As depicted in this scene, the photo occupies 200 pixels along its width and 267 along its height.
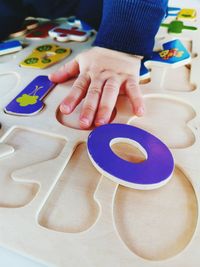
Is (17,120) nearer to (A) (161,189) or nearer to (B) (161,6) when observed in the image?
(A) (161,189)

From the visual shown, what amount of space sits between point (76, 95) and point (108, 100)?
2.2 inches

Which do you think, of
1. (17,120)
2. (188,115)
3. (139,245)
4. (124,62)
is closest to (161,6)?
(124,62)

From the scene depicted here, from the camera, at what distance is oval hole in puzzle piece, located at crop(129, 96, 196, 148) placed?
42 centimetres

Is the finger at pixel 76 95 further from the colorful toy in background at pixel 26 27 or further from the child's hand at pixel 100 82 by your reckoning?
the colorful toy in background at pixel 26 27

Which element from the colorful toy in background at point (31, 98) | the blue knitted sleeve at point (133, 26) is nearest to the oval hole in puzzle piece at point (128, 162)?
the colorful toy in background at point (31, 98)


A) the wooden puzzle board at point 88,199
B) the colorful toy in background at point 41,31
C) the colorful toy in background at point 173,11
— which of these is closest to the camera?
the wooden puzzle board at point 88,199

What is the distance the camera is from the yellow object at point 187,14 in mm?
822

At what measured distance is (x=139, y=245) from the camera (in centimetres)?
29

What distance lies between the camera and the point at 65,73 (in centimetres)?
54

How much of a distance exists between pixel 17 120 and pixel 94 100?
123 millimetres

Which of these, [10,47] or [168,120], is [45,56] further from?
[168,120]

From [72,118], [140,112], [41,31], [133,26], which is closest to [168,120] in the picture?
[140,112]

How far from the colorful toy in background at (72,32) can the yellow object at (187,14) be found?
10.6 inches

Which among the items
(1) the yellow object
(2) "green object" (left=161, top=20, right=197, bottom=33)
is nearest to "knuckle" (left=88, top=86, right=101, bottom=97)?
(2) "green object" (left=161, top=20, right=197, bottom=33)
